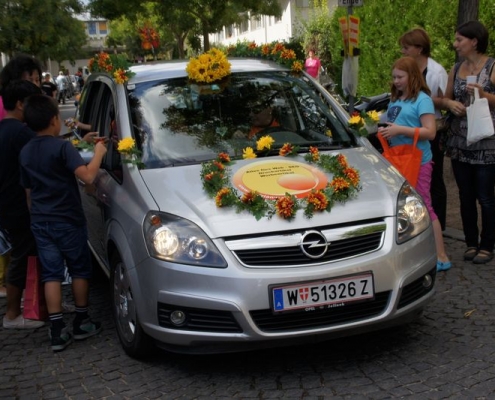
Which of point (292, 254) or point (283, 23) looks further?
point (283, 23)

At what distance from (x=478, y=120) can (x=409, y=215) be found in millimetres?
1855

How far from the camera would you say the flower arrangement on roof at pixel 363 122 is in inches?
204

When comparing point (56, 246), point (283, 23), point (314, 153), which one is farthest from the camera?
point (283, 23)

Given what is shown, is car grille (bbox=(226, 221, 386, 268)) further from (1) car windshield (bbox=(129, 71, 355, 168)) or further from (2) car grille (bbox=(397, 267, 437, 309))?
(1) car windshield (bbox=(129, 71, 355, 168))

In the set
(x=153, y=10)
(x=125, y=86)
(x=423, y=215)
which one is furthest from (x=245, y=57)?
(x=153, y=10)

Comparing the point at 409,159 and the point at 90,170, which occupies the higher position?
the point at 90,170

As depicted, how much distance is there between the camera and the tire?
4.38 meters

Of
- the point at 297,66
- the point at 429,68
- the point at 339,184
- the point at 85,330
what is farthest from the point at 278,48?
the point at 85,330

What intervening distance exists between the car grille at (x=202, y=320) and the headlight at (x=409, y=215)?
1.09 metres

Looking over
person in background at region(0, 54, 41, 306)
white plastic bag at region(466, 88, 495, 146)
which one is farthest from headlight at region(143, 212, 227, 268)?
white plastic bag at region(466, 88, 495, 146)

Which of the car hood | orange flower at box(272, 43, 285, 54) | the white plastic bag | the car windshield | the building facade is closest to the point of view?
the car hood

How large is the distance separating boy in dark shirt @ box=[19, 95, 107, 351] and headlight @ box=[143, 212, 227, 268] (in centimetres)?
79

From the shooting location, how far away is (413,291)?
425 cm

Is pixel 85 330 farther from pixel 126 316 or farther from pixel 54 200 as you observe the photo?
pixel 54 200
